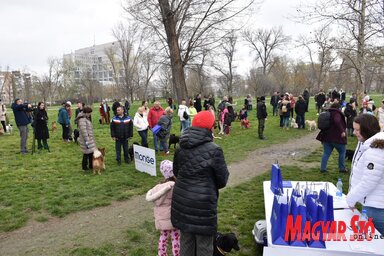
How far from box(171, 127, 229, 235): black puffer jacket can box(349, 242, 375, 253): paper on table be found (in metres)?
1.43

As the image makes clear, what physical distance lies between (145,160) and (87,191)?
1.81m

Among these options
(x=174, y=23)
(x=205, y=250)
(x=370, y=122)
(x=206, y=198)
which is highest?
(x=174, y=23)

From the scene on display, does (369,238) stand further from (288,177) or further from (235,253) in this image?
(288,177)

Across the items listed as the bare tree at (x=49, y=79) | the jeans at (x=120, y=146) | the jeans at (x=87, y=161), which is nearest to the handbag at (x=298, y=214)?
the jeans at (x=120, y=146)

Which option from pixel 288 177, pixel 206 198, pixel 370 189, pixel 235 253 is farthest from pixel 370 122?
pixel 288 177

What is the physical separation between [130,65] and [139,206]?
41.4 metres

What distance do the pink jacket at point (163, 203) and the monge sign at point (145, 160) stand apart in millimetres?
4034

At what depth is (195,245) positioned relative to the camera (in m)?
3.65

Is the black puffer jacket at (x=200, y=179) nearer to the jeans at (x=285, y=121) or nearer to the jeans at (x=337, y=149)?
the jeans at (x=337, y=149)

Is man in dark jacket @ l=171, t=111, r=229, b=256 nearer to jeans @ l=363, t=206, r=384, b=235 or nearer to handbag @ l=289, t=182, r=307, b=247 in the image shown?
handbag @ l=289, t=182, r=307, b=247

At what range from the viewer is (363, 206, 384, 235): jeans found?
11.1 ft

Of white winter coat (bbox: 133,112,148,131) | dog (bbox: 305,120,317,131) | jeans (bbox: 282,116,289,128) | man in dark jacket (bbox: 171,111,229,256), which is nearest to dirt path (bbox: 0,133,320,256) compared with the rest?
man in dark jacket (bbox: 171,111,229,256)

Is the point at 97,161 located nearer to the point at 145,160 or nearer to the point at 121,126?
the point at 121,126

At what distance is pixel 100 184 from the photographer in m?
7.65
